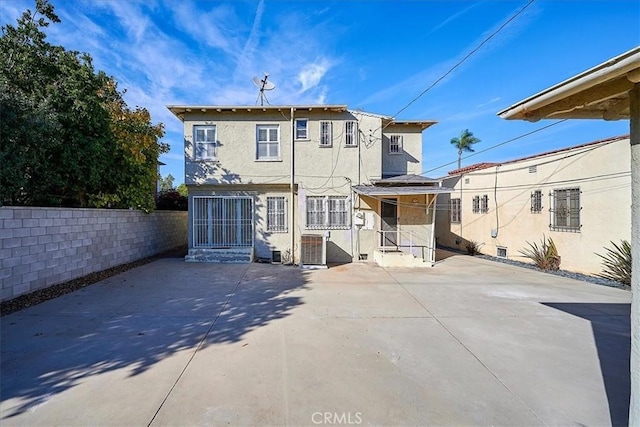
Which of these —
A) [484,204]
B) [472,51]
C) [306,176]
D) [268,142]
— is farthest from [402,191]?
[484,204]

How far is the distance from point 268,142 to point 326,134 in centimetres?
234

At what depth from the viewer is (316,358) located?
3469mm

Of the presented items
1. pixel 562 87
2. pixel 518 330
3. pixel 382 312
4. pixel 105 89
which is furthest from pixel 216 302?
pixel 105 89

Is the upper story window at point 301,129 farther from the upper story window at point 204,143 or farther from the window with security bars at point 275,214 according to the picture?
the upper story window at point 204,143

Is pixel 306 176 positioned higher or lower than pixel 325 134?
lower

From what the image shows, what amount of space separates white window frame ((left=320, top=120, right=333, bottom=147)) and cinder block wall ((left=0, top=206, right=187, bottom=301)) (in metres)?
7.58

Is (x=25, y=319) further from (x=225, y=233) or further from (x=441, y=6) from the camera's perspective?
(x=441, y=6)

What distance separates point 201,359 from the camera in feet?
11.2

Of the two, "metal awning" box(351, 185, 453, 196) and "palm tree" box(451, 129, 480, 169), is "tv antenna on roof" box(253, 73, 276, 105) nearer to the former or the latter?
"metal awning" box(351, 185, 453, 196)

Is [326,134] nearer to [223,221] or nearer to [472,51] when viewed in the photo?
[223,221]

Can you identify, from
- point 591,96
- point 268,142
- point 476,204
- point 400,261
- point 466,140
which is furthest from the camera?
point 466,140

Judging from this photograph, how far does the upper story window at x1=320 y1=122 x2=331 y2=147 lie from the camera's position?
34.8 ft

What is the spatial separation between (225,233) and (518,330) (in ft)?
31.9

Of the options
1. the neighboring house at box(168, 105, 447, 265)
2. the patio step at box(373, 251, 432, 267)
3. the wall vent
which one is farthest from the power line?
the wall vent
